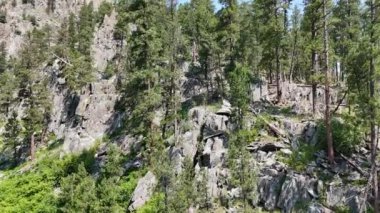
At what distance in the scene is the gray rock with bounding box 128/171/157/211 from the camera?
117 ft

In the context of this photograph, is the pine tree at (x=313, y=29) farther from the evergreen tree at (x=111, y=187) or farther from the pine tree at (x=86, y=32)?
the pine tree at (x=86, y=32)

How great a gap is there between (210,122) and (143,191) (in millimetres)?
8208

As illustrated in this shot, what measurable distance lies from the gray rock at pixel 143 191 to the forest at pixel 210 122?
12 cm

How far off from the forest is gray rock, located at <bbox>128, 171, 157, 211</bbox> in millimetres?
118

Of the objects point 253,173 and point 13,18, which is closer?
point 253,173

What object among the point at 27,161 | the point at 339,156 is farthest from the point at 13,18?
the point at 339,156

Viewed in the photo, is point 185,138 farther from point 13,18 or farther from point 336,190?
point 13,18

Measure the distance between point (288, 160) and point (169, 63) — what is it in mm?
15491

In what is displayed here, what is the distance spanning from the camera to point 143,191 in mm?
36281

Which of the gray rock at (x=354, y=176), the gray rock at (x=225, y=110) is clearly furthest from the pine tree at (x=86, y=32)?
the gray rock at (x=354, y=176)

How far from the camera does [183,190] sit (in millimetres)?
30031

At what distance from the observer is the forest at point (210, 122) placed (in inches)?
1149

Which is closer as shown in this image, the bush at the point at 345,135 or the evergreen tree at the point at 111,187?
the bush at the point at 345,135

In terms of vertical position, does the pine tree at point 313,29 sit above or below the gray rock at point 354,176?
above
